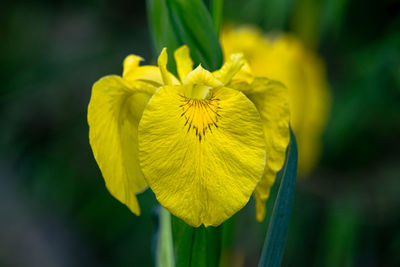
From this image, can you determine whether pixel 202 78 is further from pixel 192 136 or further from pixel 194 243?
pixel 194 243

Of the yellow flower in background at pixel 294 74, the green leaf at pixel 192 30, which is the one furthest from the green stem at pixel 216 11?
the yellow flower in background at pixel 294 74

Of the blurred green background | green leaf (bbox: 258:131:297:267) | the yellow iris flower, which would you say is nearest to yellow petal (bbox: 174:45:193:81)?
the yellow iris flower

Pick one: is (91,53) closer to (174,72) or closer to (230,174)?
(174,72)

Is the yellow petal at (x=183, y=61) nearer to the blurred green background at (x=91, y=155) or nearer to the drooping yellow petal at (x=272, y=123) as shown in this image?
the drooping yellow petal at (x=272, y=123)

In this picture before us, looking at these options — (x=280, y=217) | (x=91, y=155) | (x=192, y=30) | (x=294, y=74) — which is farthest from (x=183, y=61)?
(x=91, y=155)

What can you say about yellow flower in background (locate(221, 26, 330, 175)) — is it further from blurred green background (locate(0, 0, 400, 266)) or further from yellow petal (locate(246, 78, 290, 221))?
yellow petal (locate(246, 78, 290, 221))
